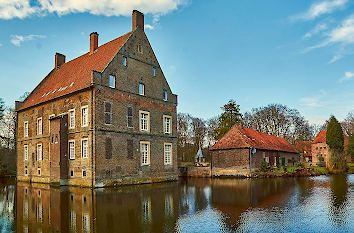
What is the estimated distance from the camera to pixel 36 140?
30.5 meters

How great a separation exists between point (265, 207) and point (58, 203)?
978cm

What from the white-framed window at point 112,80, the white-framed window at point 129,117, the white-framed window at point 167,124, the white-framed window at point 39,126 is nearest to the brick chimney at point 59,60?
the white-framed window at point 39,126

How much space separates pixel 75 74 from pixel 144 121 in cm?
772

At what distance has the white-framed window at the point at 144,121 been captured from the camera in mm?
27350

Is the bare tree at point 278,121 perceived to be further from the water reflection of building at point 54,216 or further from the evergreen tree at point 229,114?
the water reflection of building at point 54,216

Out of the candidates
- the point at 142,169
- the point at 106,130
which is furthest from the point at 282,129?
the point at 106,130

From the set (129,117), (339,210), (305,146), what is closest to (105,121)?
(129,117)

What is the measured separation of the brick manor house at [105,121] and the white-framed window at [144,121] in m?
0.09

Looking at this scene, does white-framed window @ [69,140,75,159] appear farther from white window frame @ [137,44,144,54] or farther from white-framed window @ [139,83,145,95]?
white window frame @ [137,44,144,54]

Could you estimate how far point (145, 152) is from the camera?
27531 mm

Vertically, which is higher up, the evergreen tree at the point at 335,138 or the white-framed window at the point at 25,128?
the white-framed window at the point at 25,128

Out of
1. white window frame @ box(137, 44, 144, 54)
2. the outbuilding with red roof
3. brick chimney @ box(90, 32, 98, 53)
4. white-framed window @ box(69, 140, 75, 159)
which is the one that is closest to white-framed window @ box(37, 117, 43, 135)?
white-framed window @ box(69, 140, 75, 159)

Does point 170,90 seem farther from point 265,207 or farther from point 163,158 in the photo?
point 265,207

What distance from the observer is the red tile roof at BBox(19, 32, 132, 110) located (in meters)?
25.9
